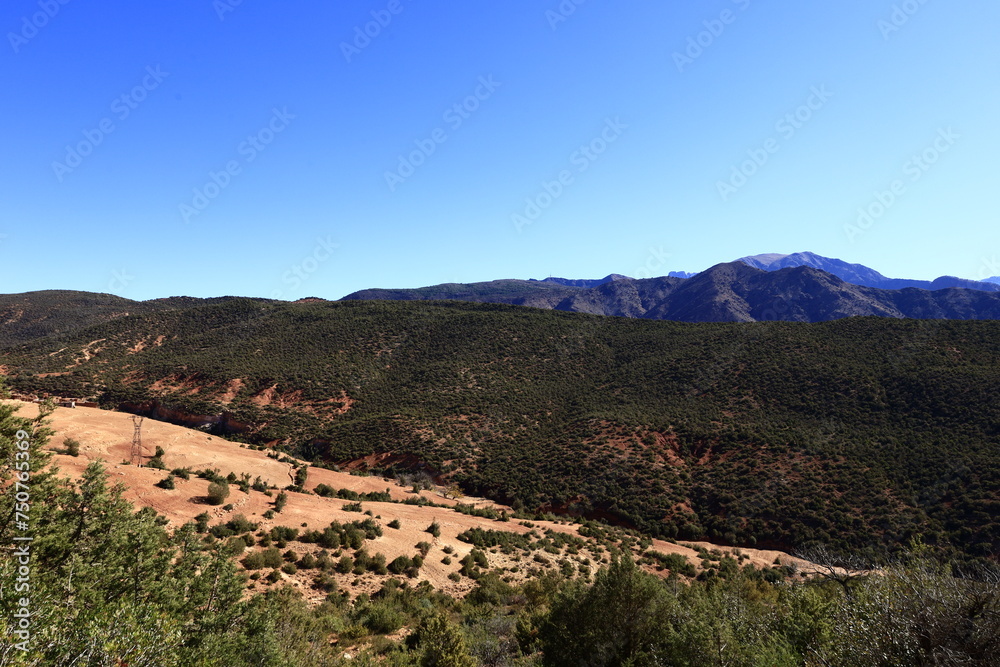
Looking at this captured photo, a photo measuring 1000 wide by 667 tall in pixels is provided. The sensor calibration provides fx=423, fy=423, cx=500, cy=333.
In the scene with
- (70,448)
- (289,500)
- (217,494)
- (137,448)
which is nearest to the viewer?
(217,494)

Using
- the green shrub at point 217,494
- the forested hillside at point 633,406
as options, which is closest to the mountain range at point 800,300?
the forested hillside at point 633,406

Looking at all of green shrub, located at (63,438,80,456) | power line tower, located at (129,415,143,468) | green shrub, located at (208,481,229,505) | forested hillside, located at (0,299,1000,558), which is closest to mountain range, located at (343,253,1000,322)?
forested hillside, located at (0,299,1000,558)

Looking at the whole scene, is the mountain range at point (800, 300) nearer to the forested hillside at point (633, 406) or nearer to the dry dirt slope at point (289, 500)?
the forested hillside at point (633, 406)

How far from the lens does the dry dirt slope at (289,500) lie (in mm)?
17172

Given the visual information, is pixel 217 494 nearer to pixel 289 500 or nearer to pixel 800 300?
pixel 289 500

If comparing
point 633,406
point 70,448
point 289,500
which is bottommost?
point 289,500

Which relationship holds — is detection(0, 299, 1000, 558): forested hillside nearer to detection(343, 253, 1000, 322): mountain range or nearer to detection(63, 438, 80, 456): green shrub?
detection(63, 438, 80, 456): green shrub

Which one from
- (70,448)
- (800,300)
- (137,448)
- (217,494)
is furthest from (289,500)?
(800,300)

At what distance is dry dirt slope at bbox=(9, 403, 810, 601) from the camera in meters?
17.2

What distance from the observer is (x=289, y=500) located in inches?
829

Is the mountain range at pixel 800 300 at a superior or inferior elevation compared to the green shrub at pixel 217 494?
superior

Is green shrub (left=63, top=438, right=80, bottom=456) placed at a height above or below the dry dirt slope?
above

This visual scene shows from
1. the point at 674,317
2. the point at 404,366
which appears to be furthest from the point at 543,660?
the point at 674,317

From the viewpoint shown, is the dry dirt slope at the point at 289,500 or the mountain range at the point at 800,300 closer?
the dry dirt slope at the point at 289,500
